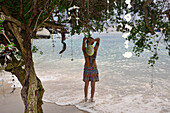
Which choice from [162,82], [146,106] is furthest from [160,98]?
[162,82]

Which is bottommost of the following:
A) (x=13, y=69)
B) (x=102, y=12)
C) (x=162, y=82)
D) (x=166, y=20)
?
(x=162, y=82)

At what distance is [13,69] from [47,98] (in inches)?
148

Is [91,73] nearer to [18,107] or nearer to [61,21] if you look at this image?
[61,21]

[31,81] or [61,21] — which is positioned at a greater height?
[61,21]

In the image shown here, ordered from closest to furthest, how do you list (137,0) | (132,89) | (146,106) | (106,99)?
(137,0) < (146,106) < (106,99) < (132,89)

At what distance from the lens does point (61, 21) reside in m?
4.01

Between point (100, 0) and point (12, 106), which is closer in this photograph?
point (100, 0)

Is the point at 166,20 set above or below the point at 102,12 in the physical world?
below

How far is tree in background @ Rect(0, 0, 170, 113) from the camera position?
9.30 ft

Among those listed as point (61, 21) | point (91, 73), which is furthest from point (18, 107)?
point (61, 21)

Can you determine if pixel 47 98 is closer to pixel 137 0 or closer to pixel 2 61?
pixel 2 61

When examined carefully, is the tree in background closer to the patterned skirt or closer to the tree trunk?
the tree trunk

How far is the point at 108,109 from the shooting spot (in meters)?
6.11

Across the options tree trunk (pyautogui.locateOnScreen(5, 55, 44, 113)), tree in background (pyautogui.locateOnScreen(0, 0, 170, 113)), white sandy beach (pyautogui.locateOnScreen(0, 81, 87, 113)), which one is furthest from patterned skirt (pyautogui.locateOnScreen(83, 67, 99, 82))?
tree trunk (pyautogui.locateOnScreen(5, 55, 44, 113))
